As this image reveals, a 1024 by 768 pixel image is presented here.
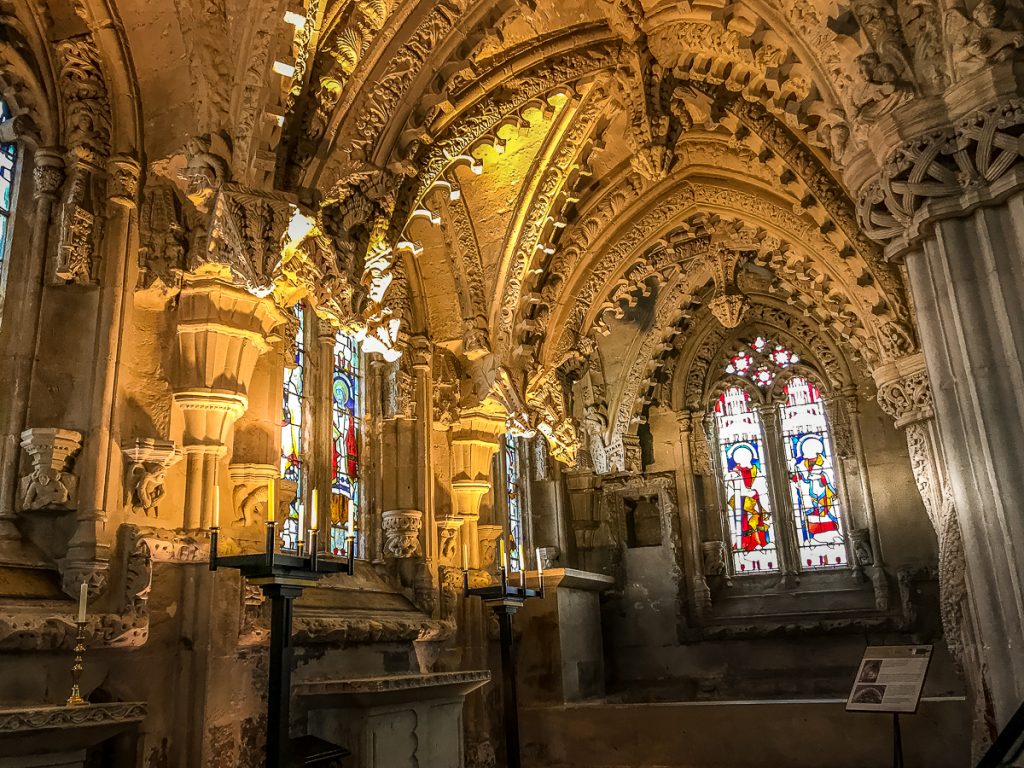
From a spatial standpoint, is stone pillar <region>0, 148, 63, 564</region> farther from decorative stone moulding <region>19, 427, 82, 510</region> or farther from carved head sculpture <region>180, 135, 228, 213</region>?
carved head sculpture <region>180, 135, 228, 213</region>

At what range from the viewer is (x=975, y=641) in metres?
7.21

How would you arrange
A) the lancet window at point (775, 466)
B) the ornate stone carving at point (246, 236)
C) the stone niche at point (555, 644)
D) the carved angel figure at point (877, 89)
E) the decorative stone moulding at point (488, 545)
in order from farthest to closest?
1. the lancet window at point (775, 466)
2. the stone niche at point (555, 644)
3. the decorative stone moulding at point (488, 545)
4. the ornate stone carving at point (246, 236)
5. the carved angel figure at point (877, 89)

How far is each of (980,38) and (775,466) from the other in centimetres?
1135

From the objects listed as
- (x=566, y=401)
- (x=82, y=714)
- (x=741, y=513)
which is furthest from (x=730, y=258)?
(x=82, y=714)

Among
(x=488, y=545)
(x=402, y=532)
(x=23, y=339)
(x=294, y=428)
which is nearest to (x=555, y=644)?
(x=488, y=545)

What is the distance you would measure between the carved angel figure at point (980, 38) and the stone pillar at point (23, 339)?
17.8 ft

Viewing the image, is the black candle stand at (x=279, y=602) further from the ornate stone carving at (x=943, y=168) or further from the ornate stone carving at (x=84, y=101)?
the ornate stone carving at (x=943, y=168)

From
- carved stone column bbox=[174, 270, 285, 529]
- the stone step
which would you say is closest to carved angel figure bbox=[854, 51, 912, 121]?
carved stone column bbox=[174, 270, 285, 529]

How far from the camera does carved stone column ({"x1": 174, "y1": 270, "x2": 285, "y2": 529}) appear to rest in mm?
5805

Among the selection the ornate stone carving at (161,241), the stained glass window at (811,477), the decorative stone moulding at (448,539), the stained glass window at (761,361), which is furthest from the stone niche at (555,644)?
the ornate stone carving at (161,241)

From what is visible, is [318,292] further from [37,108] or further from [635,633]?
[635,633]

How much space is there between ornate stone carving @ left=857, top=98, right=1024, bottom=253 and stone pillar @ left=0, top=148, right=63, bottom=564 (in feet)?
16.5

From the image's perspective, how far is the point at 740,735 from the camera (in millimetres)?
9023

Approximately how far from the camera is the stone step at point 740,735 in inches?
323
